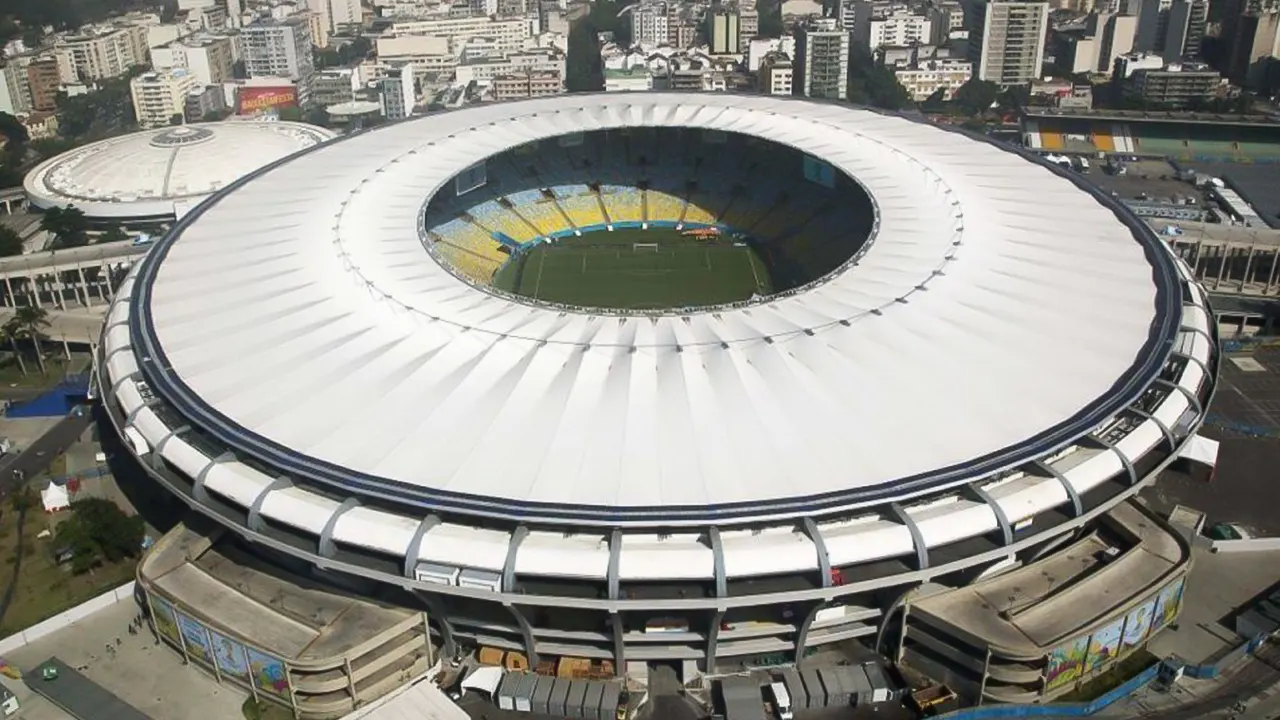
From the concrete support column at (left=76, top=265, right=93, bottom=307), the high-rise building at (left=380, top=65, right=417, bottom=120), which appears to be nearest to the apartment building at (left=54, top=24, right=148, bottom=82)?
the high-rise building at (left=380, top=65, right=417, bottom=120)

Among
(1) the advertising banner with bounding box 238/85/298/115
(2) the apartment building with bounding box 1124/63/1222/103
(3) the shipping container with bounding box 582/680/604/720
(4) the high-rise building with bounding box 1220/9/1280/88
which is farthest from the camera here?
(4) the high-rise building with bounding box 1220/9/1280/88

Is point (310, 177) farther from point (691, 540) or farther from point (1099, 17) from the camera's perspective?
point (1099, 17)

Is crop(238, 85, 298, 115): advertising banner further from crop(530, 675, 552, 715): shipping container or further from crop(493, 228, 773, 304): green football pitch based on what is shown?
crop(530, 675, 552, 715): shipping container

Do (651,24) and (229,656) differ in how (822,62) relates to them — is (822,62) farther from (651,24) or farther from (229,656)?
(229,656)

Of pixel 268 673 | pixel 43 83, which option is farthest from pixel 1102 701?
pixel 43 83

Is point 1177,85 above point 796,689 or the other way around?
above
